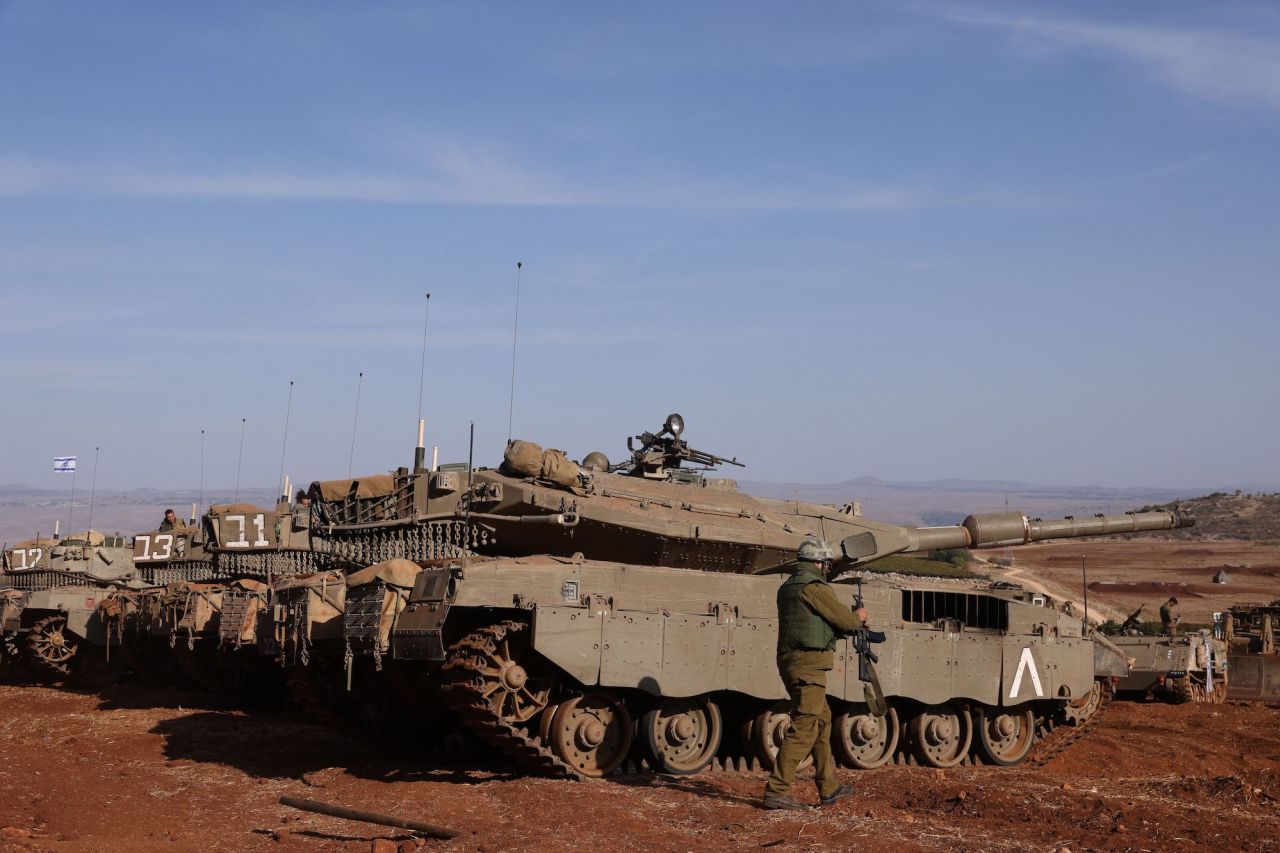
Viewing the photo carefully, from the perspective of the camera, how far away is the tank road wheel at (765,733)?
15.7 meters

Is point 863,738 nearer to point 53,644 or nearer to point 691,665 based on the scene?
point 691,665

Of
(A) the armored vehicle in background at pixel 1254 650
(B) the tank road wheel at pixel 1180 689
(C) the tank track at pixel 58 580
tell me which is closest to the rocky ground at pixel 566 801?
(B) the tank road wheel at pixel 1180 689

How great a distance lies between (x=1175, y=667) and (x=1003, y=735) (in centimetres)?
780

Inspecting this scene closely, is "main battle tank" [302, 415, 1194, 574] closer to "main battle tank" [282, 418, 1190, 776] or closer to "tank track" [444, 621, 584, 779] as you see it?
"main battle tank" [282, 418, 1190, 776]

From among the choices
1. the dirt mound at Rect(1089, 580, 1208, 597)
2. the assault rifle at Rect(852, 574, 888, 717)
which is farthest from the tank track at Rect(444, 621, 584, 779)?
the dirt mound at Rect(1089, 580, 1208, 597)

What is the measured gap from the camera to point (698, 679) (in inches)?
587

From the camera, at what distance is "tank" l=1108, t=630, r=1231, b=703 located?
24141mm

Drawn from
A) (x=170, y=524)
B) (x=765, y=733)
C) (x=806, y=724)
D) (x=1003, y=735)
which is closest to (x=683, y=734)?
(x=765, y=733)

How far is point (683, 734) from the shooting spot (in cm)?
1509

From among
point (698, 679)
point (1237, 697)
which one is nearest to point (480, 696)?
point (698, 679)

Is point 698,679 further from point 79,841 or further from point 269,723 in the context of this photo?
point 269,723

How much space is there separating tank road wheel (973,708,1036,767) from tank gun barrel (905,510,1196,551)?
248 centimetres

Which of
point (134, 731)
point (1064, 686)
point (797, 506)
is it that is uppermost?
point (797, 506)

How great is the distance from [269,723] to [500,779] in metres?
7.14
